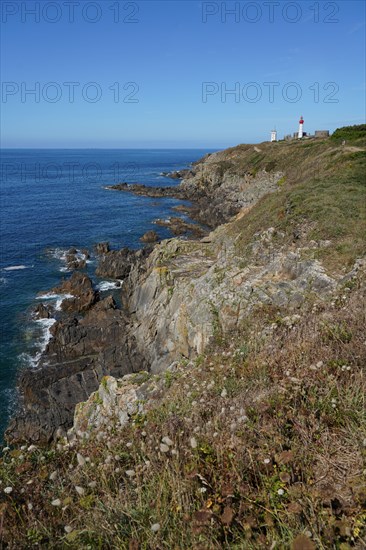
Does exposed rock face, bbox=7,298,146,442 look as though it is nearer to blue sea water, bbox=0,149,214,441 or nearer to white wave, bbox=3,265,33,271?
blue sea water, bbox=0,149,214,441

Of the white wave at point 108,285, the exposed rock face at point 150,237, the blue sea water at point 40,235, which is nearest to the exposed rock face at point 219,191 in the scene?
the blue sea water at point 40,235

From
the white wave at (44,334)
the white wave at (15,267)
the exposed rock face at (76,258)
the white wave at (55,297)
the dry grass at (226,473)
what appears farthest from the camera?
the exposed rock face at (76,258)

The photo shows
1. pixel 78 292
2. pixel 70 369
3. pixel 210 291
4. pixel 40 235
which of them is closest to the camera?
pixel 210 291

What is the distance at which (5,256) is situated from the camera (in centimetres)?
4244

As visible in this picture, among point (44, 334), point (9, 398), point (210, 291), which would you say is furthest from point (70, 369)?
point (210, 291)

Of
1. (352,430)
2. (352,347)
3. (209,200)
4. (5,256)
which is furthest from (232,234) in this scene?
(209,200)

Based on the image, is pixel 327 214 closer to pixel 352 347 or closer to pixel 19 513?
pixel 352 347

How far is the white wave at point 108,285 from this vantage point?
34062 mm

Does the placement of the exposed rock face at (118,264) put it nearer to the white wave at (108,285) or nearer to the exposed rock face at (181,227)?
the white wave at (108,285)

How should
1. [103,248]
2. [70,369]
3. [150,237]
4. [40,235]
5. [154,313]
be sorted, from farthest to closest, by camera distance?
[40,235] → [150,237] → [103,248] → [154,313] → [70,369]

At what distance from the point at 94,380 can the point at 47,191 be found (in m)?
78.7

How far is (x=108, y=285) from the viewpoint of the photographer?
34.8 m

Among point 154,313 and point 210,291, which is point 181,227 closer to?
point 154,313

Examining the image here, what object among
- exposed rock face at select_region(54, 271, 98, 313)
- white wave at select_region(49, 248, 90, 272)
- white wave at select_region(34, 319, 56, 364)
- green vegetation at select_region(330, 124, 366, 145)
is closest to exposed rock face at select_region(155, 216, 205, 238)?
white wave at select_region(49, 248, 90, 272)
